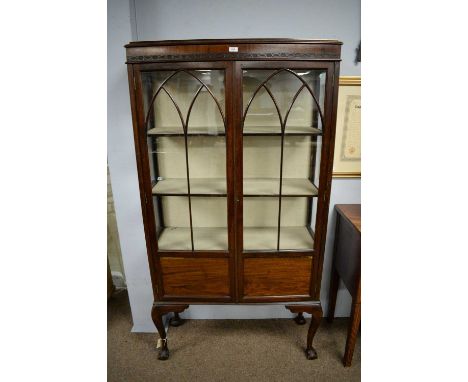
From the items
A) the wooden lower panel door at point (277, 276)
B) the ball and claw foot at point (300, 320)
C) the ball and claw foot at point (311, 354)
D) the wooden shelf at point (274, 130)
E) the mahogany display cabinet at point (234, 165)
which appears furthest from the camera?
the ball and claw foot at point (300, 320)

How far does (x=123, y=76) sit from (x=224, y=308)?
4.92ft

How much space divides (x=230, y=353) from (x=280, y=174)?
108cm

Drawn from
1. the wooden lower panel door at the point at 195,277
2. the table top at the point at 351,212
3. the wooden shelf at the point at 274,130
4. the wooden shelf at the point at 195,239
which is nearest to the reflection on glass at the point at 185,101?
the wooden shelf at the point at 274,130

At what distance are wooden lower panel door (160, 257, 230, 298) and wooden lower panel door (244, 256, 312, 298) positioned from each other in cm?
12

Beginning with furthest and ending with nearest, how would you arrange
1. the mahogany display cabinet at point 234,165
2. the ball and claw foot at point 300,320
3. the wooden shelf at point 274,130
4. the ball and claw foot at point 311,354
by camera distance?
the ball and claw foot at point 300,320 < the ball and claw foot at point 311,354 < the wooden shelf at point 274,130 < the mahogany display cabinet at point 234,165

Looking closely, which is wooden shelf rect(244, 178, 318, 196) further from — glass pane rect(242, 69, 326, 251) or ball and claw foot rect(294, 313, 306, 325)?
ball and claw foot rect(294, 313, 306, 325)

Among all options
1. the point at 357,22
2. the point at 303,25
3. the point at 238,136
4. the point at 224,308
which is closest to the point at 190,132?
the point at 238,136

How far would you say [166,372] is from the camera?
55.0 inches

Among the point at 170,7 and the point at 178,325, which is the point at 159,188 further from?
the point at 178,325

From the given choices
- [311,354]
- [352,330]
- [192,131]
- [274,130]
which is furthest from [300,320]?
[192,131]

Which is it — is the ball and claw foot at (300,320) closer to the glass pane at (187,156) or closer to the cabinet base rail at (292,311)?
the cabinet base rail at (292,311)

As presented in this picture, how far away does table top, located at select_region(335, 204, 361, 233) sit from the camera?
1314 mm

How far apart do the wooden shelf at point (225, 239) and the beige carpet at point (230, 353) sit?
2.25ft

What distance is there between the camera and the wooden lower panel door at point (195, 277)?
4.23ft
